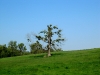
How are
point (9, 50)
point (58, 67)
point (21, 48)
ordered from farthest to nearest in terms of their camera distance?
point (21, 48) → point (9, 50) → point (58, 67)

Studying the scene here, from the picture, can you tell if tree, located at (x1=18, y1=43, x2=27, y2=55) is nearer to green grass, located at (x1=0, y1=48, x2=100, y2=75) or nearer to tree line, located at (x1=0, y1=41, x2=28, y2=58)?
tree line, located at (x1=0, y1=41, x2=28, y2=58)

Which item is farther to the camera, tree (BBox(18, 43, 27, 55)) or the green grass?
tree (BBox(18, 43, 27, 55))

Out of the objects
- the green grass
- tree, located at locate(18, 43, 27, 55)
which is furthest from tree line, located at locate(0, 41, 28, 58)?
the green grass

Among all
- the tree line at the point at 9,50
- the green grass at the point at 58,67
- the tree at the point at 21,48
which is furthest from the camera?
the tree at the point at 21,48

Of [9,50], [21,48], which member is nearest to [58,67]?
[9,50]

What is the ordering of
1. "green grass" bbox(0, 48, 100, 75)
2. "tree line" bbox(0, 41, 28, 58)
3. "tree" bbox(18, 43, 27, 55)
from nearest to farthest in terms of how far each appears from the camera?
"green grass" bbox(0, 48, 100, 75) < "tree line" bbox(0, 41, 28, 58) < "tree" bbox(18, 43, 27, 55)

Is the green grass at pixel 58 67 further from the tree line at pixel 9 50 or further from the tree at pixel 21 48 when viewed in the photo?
the tree at pixel 21 48

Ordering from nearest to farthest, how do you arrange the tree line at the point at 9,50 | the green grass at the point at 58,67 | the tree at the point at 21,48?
the green grass at the point at 58,67
the tree line at the point at 9,50
the tree at the point at 21,48

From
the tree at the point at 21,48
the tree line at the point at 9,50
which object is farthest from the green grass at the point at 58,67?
the tree at the point at 21,48

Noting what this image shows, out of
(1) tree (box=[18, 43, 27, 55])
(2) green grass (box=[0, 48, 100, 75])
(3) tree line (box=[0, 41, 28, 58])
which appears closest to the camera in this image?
(2) green grass (box=[0, 48, 100, 75])

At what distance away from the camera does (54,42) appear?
187ft

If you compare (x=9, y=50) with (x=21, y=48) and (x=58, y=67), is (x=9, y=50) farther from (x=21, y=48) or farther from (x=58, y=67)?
(x=58, y=67)

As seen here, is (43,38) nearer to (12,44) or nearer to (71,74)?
(71,74)

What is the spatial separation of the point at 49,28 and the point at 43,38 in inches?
137
